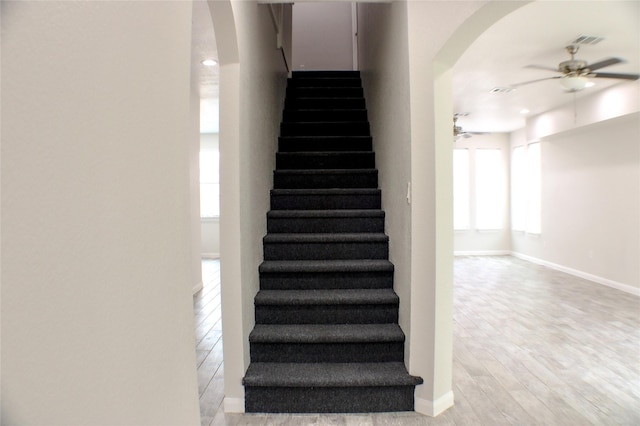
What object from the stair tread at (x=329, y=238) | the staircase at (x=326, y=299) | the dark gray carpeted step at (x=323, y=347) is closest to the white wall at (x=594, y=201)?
the staircase at (x=326, y=299)

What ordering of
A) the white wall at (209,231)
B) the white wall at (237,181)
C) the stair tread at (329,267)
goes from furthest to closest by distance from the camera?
the white wall at (209,231) → the stair tread at (329,267) → the white wall at (237,181)

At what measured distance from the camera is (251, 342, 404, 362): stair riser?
221 cm

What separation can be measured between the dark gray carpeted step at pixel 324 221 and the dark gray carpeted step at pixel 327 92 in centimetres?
222

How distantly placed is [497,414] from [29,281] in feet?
7.90

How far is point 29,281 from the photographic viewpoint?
1.66 feet

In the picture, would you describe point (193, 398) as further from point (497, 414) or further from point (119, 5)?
point (497, 414)

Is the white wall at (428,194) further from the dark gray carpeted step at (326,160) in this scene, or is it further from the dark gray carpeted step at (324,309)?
the dark gray carpeted step at (326,160)

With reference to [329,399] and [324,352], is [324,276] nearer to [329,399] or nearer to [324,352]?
[324,352]

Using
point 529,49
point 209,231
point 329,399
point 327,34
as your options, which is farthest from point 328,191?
point 209,231

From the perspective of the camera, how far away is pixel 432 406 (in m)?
2.02

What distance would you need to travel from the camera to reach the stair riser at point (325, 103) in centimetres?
430

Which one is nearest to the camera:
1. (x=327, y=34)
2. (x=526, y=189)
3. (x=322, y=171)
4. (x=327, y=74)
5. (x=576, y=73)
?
(x=322, y=171)

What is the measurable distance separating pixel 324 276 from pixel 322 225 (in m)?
0.52

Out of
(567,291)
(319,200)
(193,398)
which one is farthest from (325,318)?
(567,291)
